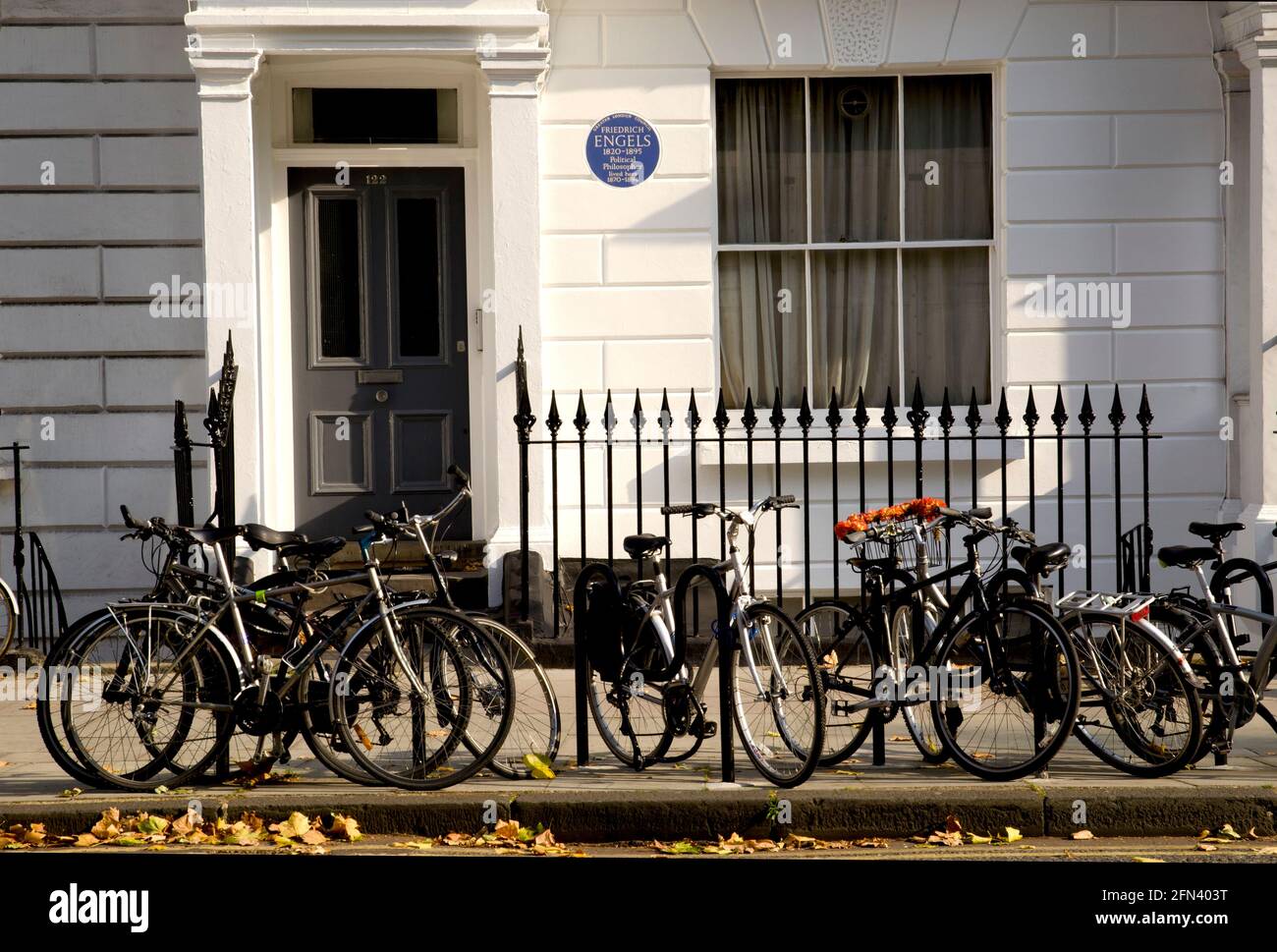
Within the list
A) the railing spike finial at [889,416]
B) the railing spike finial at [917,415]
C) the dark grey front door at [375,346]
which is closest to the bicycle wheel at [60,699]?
the dark grey front door at [375,346]

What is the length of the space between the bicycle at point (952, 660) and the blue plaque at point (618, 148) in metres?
4.11

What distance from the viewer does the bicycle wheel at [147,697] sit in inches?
238

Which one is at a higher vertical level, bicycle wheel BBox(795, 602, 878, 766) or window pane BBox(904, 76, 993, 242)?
window pane BBox(904, 76, 993, 242)

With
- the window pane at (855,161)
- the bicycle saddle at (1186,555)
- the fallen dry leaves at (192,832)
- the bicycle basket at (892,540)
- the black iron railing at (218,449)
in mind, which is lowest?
the fallen dry leaves at (192,832)

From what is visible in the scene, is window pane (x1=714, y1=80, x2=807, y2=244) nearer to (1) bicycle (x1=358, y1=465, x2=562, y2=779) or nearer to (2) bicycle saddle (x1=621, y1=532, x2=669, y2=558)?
(1) bicycle (x1=358, y1=465, x2=562, y2=779)

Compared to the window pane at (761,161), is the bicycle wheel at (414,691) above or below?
below

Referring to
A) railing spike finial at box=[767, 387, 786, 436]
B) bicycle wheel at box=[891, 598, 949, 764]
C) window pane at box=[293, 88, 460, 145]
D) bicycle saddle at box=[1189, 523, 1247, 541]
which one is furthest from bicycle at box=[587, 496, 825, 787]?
window pane at box=[293, 88, 460, 145]

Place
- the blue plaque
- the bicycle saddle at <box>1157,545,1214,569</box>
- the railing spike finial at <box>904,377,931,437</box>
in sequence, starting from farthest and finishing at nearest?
the blue plaque, the railing spike finial at <box>904,377,931,437</box>, the bicycle saddle at <box>1157,545,1214,569</box>

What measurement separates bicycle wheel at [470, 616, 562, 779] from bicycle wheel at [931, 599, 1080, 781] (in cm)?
157

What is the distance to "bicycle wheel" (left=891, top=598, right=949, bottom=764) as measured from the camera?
6230 millimetres

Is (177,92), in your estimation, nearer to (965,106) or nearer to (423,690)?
(965,106)

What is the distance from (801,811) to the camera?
5.68 m

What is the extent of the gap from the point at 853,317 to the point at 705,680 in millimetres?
4548

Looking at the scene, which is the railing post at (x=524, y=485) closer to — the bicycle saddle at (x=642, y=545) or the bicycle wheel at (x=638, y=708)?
the bicycle wheel at (x=638, y=708)
